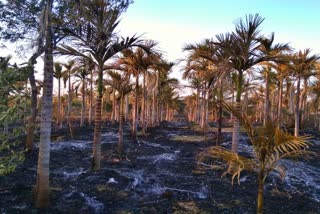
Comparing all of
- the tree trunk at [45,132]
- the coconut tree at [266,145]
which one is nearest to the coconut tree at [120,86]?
the tree trunk at [45,132]

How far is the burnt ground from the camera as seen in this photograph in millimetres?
7562

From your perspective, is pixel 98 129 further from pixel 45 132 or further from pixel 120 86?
pixel 120 86

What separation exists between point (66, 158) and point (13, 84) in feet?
29.8

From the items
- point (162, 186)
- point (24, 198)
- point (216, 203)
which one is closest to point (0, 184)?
point (24, 198)

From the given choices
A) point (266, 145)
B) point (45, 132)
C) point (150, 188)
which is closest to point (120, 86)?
point (150, 188)

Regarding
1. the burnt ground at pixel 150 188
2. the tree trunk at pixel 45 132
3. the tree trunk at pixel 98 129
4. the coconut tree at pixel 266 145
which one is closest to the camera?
the coconut tree at pixel 266 145

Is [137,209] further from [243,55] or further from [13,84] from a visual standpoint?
[243,55]

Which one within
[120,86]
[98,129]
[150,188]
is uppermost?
[120,86]

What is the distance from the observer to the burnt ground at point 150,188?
298 inches

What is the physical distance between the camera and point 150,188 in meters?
9.24

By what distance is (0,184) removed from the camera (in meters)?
8.92

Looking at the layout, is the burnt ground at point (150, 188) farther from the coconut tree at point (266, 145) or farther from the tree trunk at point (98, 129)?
the coconut tree at point (266, 145)

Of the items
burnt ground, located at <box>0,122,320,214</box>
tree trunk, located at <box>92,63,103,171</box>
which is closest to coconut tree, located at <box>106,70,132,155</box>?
burnt ground, located at <box>0,122,320,214</box>

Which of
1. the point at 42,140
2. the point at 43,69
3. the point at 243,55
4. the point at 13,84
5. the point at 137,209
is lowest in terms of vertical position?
the point at 137,209
